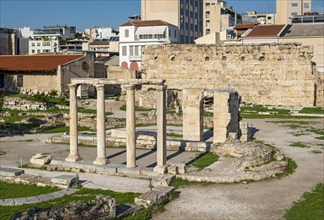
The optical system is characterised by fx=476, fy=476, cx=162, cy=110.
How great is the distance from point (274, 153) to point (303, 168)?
8.28 feet

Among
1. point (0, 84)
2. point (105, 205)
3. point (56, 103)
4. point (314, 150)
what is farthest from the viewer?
point (0, 84)

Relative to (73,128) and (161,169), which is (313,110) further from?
(73,128)

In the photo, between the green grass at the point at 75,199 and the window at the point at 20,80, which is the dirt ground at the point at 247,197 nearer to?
the green grass at the point at 75,199

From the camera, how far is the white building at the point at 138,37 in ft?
230

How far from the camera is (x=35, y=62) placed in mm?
56406

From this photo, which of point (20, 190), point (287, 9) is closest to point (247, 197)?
point (20, 190)

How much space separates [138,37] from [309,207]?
56.8 meters

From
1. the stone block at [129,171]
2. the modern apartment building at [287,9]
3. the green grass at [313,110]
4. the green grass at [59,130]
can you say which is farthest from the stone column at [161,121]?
the modern apartment building at [287,9]

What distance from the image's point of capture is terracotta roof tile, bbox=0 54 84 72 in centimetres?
5462

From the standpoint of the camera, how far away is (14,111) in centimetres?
4416

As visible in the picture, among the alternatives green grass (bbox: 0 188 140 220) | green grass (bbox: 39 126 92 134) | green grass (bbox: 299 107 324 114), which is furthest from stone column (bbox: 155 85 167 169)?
green grass (bbox: 299 107 324 114)

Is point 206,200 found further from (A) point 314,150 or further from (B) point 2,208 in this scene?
(A) point 314,150

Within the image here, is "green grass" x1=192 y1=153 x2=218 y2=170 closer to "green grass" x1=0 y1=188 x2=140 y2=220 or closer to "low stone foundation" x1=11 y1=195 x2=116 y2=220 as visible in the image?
"green grass" x1=0 y1=188 x2=140 y2=220

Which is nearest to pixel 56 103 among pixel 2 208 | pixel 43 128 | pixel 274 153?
pixel 43 128
